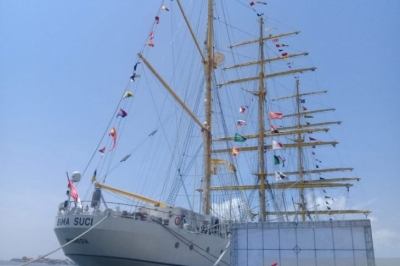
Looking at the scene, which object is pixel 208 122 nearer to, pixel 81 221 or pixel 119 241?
pixel 119 241

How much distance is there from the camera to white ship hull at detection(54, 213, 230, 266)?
67.9ft

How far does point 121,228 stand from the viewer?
21031mm

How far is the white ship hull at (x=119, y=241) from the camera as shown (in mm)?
20688

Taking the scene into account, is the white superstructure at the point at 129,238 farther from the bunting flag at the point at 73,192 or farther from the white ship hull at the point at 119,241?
the bunting flag at the point at 73,192

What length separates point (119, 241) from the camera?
20.8 m

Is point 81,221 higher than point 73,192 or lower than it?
lower

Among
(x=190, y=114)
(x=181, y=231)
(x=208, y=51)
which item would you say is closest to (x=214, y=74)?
(x=208, y=51)

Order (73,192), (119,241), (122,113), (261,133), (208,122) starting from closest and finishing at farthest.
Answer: (119,241) → (73,192) → (122,113) → (208,122) → (261,133)

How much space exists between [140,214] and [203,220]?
7419mm

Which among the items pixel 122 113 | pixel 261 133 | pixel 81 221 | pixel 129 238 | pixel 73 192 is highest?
pixel 261 133

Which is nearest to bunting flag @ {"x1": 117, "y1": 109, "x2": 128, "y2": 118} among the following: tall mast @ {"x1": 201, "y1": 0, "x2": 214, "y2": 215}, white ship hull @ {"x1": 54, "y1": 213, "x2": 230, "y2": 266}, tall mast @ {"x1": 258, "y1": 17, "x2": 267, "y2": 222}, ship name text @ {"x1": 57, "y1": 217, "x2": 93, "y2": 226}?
white ship hull @ {"x1": 54, "y1": 213, "x2": 230, "y2": 266}

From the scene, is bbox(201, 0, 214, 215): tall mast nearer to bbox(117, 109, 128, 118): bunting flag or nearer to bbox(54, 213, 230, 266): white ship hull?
bbox(54, 213, 230, 266): white ship hull

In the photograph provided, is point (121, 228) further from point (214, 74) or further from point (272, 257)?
point (214, 74)

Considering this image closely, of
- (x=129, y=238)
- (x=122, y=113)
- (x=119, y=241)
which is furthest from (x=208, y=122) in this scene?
(x=119, y=241)
